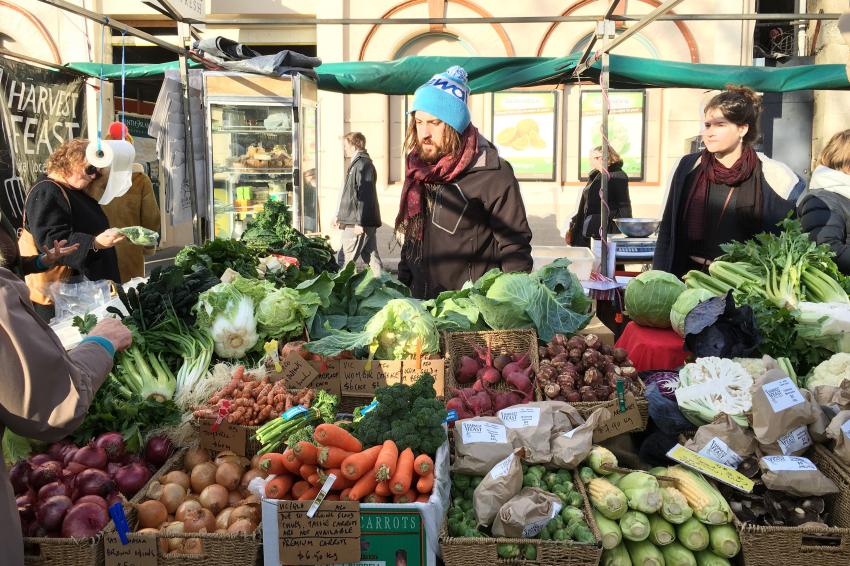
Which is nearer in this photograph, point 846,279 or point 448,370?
point 448,370

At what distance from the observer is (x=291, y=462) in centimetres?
246

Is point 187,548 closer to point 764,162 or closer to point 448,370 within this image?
point 448,370

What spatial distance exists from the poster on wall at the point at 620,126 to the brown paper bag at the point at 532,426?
10.7m

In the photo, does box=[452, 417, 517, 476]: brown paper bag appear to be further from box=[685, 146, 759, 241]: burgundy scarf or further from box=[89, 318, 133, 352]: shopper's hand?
box=[685, 146, 759, 241]: burgundy scarf

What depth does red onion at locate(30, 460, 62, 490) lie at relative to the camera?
2574 millimetres

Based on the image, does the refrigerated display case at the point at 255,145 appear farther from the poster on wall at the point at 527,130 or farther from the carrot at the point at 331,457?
the carrot at the point at 331,457

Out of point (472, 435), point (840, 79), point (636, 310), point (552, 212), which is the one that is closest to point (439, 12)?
point (552, 212)

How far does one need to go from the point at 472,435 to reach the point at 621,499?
21.6 inches

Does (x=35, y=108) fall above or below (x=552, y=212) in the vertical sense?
above

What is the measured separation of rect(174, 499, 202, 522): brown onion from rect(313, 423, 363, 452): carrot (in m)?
0.49

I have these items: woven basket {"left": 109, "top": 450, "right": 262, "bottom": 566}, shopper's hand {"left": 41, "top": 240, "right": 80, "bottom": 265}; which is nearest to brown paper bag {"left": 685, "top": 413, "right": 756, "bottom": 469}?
woven basket {"left": 109, "top": 450, "right": 262, "bottom": 566}

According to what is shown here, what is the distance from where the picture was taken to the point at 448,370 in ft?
10.7

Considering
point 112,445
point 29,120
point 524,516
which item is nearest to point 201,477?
point 112,445

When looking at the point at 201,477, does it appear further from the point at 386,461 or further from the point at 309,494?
the point at 386,461
